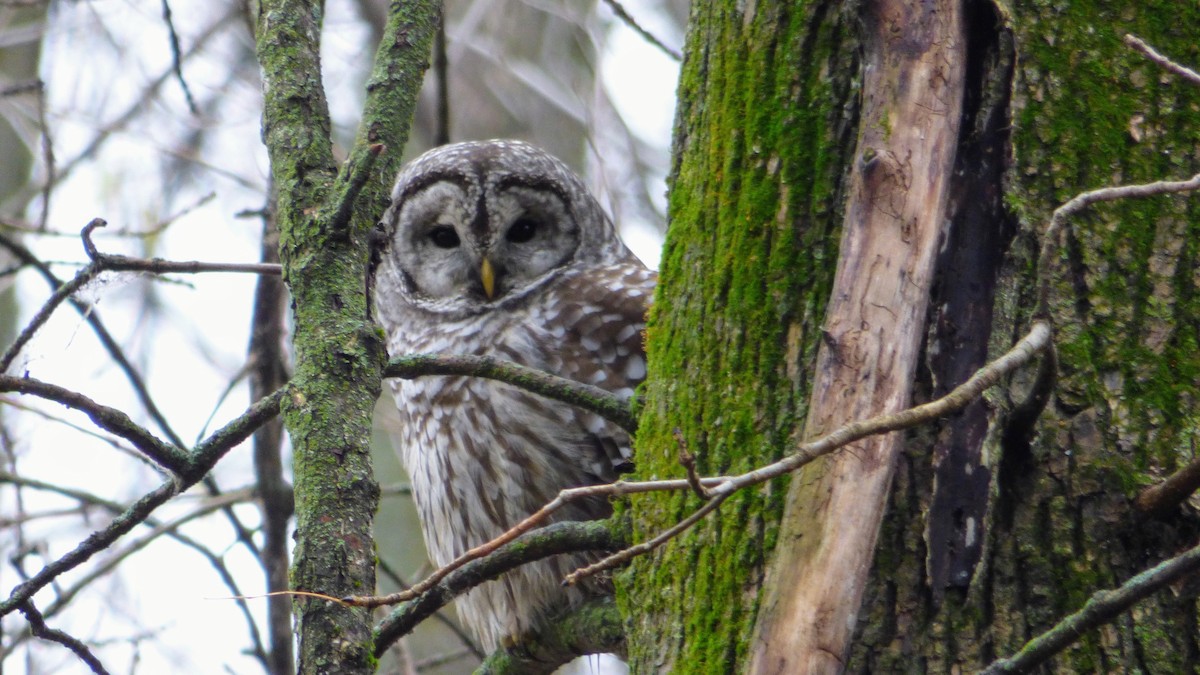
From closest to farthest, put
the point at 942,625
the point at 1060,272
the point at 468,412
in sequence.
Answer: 1. the point at 942,625
2. the point at 1060,272
3. the point at 468,412

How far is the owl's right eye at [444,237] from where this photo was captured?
4758 millimetres

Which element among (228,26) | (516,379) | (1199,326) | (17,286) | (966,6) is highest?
(228,26)

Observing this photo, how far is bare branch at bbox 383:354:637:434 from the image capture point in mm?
2246

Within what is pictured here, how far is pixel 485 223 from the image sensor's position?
4.63 m

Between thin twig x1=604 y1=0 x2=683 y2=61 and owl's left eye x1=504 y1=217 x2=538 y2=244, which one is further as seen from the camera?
owl's left eye x1=504 y1=217 x2=538 y2=244

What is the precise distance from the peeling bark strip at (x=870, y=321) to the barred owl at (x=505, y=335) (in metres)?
1.55

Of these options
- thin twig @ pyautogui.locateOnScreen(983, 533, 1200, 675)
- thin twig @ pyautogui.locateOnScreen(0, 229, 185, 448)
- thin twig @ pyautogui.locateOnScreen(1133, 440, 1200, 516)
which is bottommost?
thin twig @ pyautogui.locateOnScreen(983, 533, 1200, 675)

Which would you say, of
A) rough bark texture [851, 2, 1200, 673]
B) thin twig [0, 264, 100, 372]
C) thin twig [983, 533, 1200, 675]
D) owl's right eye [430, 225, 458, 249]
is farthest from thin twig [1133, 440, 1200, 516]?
owl's right eye [430, 225, 458, 249]

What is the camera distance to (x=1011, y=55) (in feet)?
6.72

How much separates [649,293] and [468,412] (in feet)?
2.27

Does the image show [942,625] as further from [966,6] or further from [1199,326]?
[966,6]

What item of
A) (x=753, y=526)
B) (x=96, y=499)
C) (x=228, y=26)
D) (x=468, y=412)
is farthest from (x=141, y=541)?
(x=228, y=26)

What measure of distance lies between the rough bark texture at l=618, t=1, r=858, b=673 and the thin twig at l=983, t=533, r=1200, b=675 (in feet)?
1.42

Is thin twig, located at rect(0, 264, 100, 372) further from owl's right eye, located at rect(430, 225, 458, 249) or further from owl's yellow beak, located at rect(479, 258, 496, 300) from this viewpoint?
owl's right eye, located at rect(430, 225, 458, 249)
